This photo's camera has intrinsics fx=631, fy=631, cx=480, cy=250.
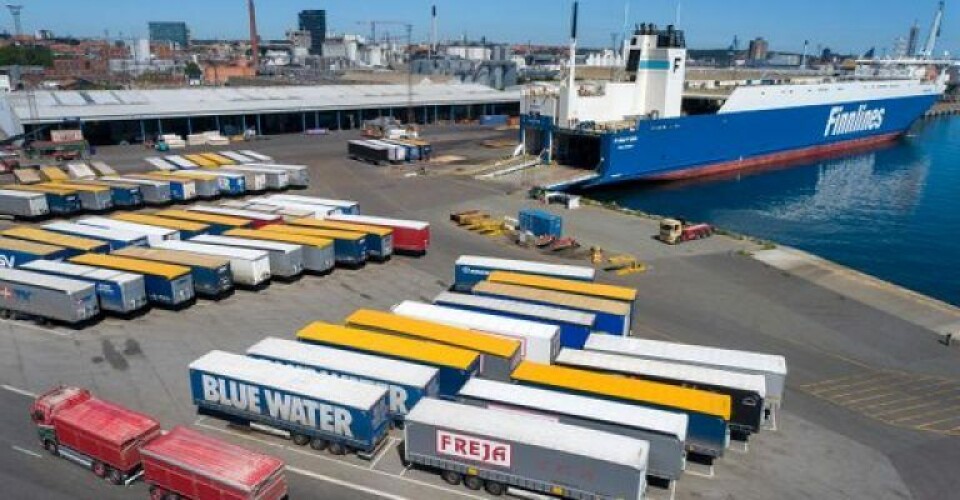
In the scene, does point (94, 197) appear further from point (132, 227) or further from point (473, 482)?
point (473, 482)

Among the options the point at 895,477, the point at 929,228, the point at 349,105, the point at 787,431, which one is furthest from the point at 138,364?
the point at 349,105

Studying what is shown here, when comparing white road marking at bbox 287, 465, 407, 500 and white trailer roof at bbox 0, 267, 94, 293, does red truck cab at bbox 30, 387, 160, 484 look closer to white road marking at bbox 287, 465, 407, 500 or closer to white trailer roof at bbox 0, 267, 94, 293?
white road marking at bbox 287, 465, 407, 500

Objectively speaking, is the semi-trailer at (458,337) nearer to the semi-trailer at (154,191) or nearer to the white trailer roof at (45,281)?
the white trailer roof at (45,281)

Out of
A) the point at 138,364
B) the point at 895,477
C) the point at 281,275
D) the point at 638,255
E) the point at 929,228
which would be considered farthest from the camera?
the point at 929,228

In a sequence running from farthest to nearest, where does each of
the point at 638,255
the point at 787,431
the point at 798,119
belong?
the point at 798,119 → the point at 638,255 → the point at 787,431

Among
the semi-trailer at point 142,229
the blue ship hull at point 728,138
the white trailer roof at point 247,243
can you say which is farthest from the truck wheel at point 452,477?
the blue ship hull at point 728,138

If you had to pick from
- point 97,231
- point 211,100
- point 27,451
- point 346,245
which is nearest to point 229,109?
point 211,100

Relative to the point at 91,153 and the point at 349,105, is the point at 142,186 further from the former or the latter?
the point at 349,105
